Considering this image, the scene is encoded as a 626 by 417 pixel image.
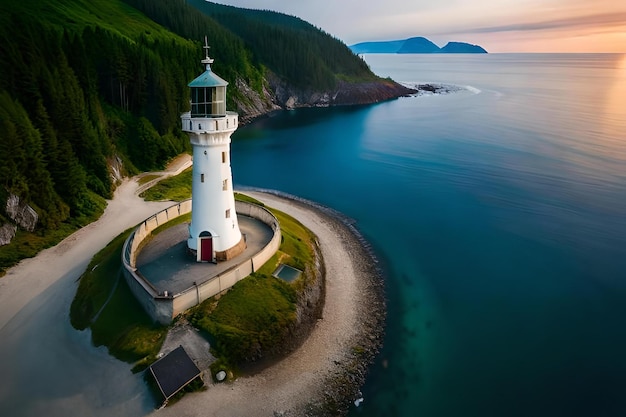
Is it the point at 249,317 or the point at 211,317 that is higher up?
the point at 211,317

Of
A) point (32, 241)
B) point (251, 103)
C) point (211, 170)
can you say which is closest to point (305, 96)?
point (251, 103)

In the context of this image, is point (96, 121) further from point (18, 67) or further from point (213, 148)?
point (213, 148)

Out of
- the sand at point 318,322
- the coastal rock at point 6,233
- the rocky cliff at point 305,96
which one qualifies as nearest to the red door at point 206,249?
the sand at point 318,322

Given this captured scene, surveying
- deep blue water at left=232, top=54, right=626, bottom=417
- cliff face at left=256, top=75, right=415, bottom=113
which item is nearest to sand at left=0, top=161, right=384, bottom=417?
deep blue water at left=232, top=54, right=626, bottom=417

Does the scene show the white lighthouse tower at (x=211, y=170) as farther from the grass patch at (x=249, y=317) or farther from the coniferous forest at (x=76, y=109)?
the coniferous forest at (x=76, y=109)

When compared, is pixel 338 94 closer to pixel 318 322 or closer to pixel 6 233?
pixel 6 233
